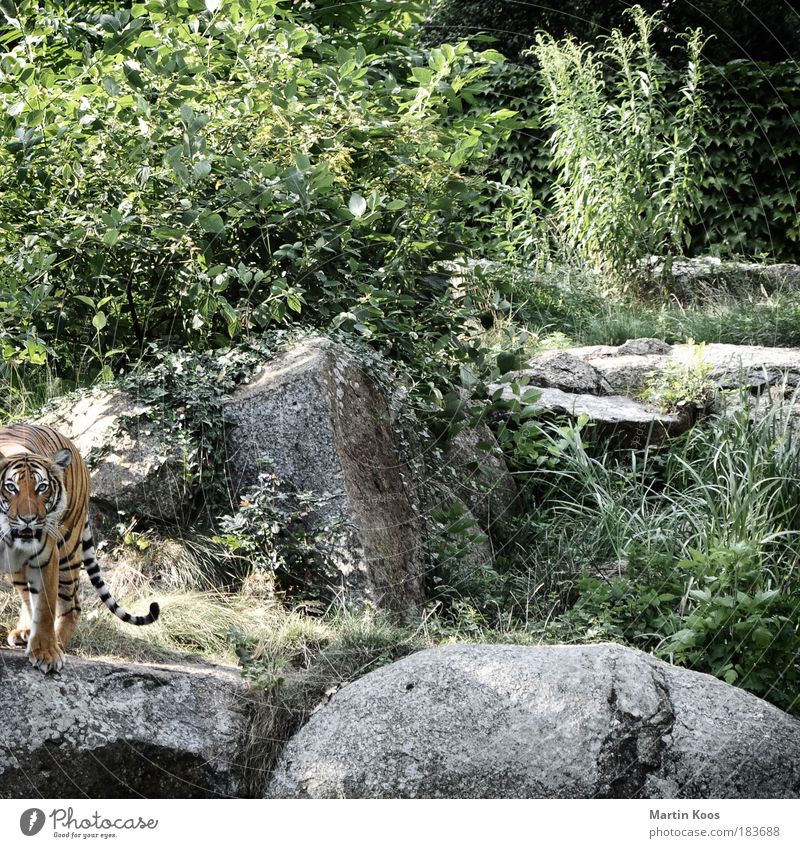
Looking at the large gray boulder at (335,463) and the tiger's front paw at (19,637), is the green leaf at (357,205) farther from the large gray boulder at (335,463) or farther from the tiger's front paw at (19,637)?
the tiger's front paw at (19,637)

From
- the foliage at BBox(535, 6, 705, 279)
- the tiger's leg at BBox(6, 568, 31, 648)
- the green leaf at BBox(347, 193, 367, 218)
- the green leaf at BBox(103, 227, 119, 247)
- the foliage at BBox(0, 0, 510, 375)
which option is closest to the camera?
the tiger's leg at BBox(6, 568, 31, 648)

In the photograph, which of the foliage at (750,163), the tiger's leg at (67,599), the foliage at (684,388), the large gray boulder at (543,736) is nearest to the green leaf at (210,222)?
the tiger's leg at (67,599)

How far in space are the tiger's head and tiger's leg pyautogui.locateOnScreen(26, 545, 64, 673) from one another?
142 millimetres

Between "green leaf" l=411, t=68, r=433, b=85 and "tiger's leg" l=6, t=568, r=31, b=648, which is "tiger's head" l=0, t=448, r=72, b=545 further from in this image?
"green leaf" l=411, t=68, r=433, b=85

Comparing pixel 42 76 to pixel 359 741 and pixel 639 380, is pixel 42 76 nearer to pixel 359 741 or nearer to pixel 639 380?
pixel 359 741

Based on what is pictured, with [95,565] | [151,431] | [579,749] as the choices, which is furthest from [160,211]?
[579,749]

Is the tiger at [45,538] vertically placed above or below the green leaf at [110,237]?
below

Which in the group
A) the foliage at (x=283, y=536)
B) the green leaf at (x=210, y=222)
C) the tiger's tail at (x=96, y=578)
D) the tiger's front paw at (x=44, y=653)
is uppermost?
the green leaf at (x=210, y=222)

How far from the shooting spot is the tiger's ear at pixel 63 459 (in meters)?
3.14

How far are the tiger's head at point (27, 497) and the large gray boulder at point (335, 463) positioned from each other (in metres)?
1.52

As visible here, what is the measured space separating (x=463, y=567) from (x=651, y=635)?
1.06 metres

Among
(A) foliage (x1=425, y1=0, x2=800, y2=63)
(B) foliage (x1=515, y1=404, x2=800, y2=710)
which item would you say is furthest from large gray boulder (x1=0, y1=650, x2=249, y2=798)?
(A) foliage (x1=425, y1=0, x2=800, y2=63)

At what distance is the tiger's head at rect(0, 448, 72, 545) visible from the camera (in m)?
2.94

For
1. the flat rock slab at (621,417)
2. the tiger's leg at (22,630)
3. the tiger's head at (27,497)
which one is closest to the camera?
the tiger's head at (27,497)
